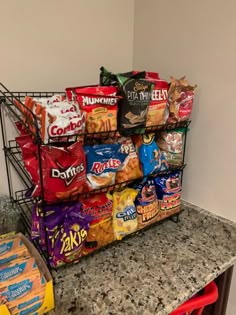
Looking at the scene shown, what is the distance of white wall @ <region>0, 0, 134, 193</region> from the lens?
2.95ft

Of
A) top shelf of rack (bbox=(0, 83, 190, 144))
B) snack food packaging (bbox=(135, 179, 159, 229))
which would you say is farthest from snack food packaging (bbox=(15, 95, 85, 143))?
snack food packaging (bbox=(135, 179, 159, 229))

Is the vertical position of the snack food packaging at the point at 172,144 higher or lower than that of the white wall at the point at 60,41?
lower

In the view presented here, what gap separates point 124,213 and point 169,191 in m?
0.20

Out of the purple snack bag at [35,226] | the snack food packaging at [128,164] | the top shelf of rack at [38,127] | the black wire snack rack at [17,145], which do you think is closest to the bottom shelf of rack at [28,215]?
the black wire snack rack at [17,145]

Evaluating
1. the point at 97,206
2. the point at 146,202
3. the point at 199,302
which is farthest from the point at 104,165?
the point at 199,302

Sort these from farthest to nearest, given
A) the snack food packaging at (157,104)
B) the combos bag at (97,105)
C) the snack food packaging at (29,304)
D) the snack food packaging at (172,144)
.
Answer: the snack food packaging at (172,144) → the snack food packaging at (157,104) → the combos bag at (97,105) → the snack food packaging at (29,304)

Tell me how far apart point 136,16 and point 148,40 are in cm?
13

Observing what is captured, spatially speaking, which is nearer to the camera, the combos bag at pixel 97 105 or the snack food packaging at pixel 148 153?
the combos bag at pixel 97 105

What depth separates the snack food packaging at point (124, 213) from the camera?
2.88 feet

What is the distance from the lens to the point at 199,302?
84cm

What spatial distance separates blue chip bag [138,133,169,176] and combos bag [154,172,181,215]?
6cm

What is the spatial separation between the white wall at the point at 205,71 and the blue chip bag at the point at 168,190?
0.47 ft

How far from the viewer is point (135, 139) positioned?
914 mm

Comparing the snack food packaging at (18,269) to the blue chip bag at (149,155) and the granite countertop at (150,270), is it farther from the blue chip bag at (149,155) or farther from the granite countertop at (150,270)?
the blue chip bag at (149,155)
